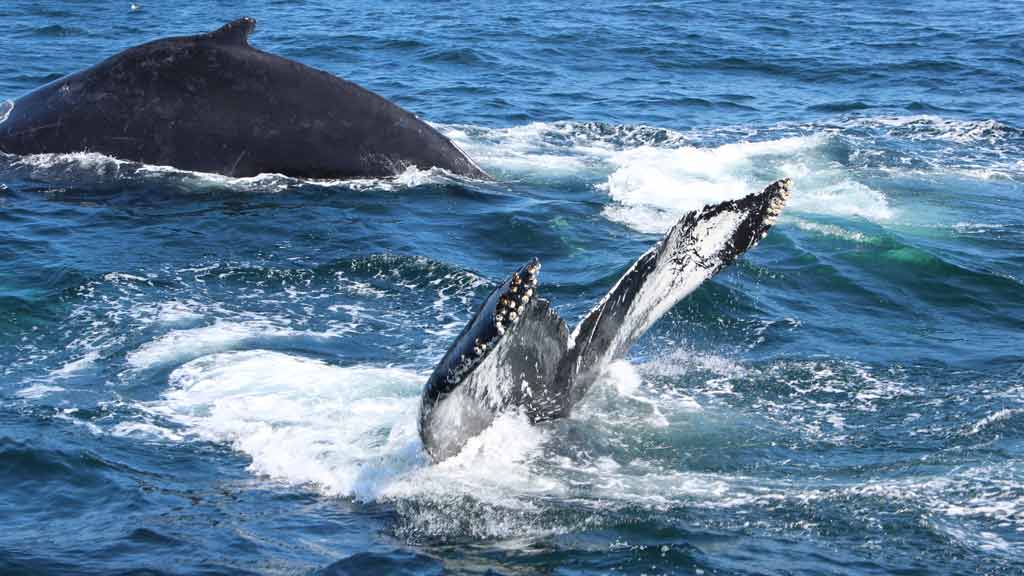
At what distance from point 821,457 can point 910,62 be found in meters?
20.8

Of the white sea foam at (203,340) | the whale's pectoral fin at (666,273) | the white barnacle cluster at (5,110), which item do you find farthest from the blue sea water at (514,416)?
the white barnacle cluster at (5,110)

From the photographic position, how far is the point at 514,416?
755 cm

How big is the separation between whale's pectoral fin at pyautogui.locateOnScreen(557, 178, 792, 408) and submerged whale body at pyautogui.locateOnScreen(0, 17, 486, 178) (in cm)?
549

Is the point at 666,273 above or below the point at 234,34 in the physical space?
below

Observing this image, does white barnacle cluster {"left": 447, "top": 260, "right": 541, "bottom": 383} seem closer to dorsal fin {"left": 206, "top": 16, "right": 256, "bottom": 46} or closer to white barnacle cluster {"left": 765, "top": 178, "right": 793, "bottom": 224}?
white barnacle cluster {"left": 765, "top": 178, "right": 793, "bottom": 224}

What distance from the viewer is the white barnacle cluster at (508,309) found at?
607 cm

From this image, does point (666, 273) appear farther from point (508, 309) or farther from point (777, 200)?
point (508, 309)

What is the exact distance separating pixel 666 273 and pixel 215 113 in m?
6.10

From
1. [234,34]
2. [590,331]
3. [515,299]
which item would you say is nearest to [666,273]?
[590,331]

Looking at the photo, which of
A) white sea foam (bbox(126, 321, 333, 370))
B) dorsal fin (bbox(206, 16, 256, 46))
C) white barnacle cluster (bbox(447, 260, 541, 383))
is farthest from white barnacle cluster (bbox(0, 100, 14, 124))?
white barnacle cluster (bbox(447, 260, 541, 383))

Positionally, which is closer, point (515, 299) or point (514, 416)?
point (515, 299)

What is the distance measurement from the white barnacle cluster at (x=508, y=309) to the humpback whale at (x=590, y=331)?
1.33 feet

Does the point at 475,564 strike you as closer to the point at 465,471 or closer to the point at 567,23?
the point at 465,471

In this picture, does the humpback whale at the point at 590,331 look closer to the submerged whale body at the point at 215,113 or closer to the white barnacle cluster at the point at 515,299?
the white barnacle cluster at the point at 515,299
